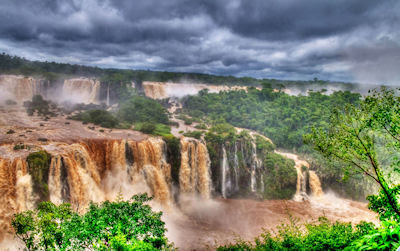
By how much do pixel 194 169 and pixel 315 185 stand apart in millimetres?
14270

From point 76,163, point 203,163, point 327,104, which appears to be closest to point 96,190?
point 76,163

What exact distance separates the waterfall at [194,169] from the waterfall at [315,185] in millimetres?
12038

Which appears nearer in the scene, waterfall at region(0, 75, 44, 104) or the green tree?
the green tree

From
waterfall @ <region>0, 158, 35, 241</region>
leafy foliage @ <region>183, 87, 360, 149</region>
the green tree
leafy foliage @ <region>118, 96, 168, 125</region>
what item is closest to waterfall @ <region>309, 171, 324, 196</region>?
leafy foliage @ <region>183, 87, 360, 149</region>

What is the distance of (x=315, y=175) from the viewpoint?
29078 mm

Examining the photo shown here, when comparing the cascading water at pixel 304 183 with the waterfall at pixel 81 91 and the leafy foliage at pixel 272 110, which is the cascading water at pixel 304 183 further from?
the waterfall at pixel 81 91

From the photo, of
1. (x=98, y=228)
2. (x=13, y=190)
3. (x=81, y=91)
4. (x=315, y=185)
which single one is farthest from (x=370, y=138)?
(x=81, y=91)

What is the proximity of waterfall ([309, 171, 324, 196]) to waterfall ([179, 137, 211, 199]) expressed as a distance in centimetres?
1204

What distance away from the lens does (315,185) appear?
1124 inches

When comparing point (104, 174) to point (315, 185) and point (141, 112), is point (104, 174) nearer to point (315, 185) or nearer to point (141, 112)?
point (141, 112)

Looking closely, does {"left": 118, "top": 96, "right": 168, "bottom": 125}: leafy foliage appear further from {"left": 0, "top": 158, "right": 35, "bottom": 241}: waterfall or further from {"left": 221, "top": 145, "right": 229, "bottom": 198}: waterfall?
{"left": 0, "top": 158, "right": 35, "bottom": 241}: waterfall

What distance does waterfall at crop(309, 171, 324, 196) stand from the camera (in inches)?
1114

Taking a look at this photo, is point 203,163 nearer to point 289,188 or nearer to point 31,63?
point 289,188

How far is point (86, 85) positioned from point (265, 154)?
36224mm
